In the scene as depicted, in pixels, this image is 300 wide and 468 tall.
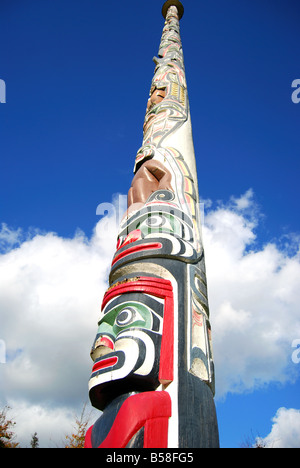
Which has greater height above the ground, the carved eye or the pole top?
the pole top

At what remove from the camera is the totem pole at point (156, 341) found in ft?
5.86

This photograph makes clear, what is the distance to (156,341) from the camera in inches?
85.1

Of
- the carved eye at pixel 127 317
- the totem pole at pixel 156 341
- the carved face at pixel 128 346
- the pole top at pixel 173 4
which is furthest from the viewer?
the pole top at pixel 173 4

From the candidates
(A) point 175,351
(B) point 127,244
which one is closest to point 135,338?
(A) point 175,351

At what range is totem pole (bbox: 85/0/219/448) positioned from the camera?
179 cm

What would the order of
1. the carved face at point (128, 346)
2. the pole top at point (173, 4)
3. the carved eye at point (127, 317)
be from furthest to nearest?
1. the pole top at point (173, 4)
2. the carved eye at point (127, 317)
3. the carved face at point (128, 346)

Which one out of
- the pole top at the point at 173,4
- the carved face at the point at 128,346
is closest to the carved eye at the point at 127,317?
the carved face at the point at 128,346

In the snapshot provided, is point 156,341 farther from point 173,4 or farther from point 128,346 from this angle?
point 173,4

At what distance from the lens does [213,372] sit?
2465 millimetres

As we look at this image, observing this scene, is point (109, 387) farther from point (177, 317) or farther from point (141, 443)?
point (177, 317)

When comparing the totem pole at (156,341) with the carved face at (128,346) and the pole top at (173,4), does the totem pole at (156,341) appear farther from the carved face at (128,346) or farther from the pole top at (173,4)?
the pole top at (173,4)

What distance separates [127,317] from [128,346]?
0.81 feet

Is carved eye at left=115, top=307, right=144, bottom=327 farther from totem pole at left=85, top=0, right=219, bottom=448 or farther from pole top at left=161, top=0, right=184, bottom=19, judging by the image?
pole top at left=161, top=0, right=184, bottom=19

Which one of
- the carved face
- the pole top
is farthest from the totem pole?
the pole top
